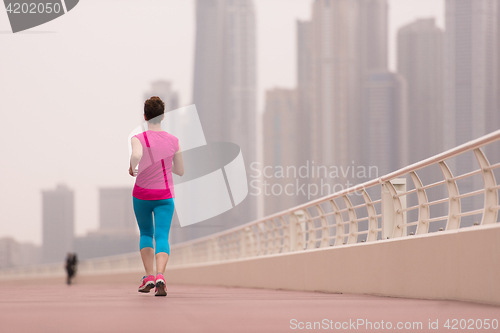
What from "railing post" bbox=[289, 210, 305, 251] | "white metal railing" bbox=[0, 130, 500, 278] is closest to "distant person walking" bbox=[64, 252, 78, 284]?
"white metal railing" bbox=[0, 130, 500, 278]

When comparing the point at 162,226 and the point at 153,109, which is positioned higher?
the point at 153,109

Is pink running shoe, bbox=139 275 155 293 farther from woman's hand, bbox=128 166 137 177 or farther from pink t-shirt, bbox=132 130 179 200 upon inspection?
woman's hand, bbox=128 166 137 177

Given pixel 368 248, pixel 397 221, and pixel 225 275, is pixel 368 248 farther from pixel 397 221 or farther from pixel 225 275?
pixel 225 275

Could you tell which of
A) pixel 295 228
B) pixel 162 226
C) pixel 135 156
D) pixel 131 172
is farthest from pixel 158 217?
pixel 295 228

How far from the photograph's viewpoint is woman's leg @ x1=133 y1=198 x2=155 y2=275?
285 inches

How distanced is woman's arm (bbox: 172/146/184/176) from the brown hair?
0.40 meters

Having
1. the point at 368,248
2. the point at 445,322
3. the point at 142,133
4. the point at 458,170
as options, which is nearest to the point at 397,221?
the point at 368,248

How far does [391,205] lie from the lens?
26.7 ft

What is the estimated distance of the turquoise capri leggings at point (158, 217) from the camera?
7.18 metres

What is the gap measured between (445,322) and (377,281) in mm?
3613

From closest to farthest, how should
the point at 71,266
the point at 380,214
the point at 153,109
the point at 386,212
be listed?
the point at 153,109 < the point at 386,212 < the point at 380,214 < the point at 71,266

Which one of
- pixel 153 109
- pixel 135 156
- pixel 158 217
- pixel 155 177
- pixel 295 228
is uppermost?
pixel 153 109

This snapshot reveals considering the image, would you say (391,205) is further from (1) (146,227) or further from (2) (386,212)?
(1) (146,227)

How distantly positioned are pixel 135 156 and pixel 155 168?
244 mm
